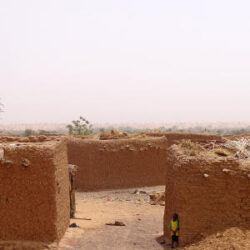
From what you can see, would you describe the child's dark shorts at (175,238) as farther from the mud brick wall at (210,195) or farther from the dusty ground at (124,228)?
the dusty ground at (124,228)

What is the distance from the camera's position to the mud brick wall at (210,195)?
894cm

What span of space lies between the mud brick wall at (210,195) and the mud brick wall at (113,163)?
947cm

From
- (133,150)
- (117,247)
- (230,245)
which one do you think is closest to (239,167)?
(230,245)

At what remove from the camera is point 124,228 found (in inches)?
493

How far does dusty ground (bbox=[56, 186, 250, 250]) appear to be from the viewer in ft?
28.1

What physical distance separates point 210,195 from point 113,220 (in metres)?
5.62

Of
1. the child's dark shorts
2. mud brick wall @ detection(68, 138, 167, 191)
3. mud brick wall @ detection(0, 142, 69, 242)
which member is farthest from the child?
mud brick wall @ detection(68, 138, 167, 191)

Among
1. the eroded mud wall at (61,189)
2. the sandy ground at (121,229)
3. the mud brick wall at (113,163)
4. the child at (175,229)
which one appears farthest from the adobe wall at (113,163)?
the child at (175,229)

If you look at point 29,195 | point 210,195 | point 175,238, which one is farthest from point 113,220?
point 210,195

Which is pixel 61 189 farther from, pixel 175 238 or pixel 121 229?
pixel 175 238

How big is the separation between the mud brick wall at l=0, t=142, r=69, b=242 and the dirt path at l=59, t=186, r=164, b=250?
2.97ft

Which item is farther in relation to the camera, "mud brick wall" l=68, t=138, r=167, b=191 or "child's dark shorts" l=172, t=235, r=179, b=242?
"mud brick wall" l=68, t=138, r=167, b=191

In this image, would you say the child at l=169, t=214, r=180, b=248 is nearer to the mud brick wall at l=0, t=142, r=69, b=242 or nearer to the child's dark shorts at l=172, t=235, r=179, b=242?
the child's dark shorts at l=172, t=235, r=179, b=242

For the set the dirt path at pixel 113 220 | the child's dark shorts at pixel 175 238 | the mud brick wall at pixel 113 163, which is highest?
the mud brick wall at pixel 113 163
